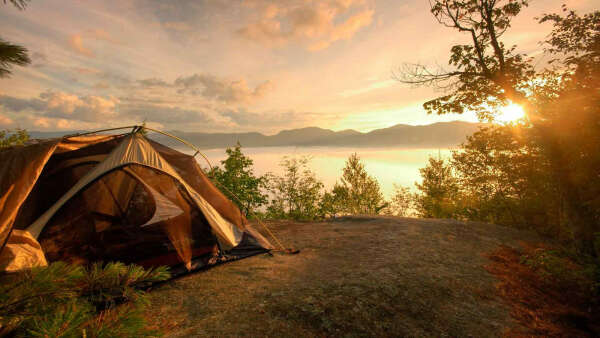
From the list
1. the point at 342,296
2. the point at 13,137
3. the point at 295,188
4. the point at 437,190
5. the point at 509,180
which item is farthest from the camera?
the point at 295,188

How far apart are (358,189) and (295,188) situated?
980cm

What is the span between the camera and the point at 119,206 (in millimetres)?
5336

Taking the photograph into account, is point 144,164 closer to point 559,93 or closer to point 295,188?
point 559,93

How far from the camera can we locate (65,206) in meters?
4.13

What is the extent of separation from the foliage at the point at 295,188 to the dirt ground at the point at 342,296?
59.5 feet

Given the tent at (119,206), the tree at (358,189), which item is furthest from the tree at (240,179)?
the tent at (119,206)

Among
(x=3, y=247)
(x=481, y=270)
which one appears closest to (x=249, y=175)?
(x=481, y=270)

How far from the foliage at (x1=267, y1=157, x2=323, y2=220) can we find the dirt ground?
1813cm

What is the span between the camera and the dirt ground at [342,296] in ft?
10.8

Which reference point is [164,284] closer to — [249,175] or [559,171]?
[559,171]

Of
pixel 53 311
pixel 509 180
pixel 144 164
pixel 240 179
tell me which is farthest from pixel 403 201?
pixel 53 311

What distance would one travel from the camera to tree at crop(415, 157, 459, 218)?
2046cm

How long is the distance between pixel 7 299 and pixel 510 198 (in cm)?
1743

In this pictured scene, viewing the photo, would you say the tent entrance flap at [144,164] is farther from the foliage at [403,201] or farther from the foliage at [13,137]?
the foliage at [403,201]
